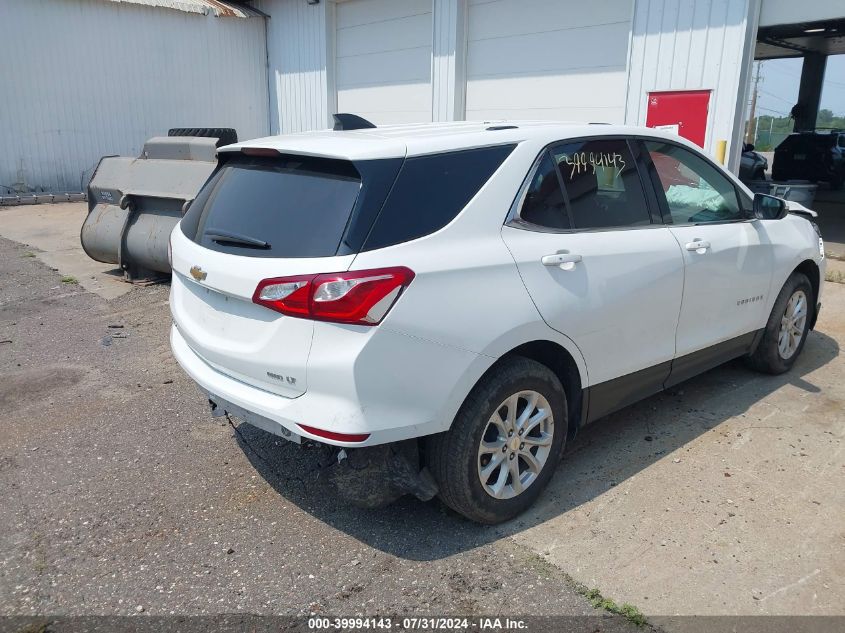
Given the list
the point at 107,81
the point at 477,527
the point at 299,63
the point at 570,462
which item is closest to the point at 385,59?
the point at 299,63

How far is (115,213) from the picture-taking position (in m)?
7.93

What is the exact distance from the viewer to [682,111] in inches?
347

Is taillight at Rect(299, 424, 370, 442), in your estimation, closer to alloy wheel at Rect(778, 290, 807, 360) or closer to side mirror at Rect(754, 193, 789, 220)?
side mirror at Rect(754, 193, 789, 220)

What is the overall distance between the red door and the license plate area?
7.39 m

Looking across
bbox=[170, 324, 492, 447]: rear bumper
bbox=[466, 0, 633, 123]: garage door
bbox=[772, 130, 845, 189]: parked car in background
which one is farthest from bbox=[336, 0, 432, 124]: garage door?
bbox=[772, 130, 845, 189]: parked car in background

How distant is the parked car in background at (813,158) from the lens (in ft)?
64.1

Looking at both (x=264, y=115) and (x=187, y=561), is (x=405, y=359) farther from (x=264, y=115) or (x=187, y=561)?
(x=264, y=115)

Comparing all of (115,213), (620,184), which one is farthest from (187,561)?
(115,213)

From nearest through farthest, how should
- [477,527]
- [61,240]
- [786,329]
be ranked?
1. [477,527]
2. [786,329]
3. [61,240]

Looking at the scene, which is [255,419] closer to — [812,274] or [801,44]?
[812,274]

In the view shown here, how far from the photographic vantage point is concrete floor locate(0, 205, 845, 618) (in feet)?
9.49

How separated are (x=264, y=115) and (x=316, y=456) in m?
13.7

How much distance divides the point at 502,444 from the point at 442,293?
2.67 ft

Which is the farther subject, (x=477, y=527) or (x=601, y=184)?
(x=601, y=184)
